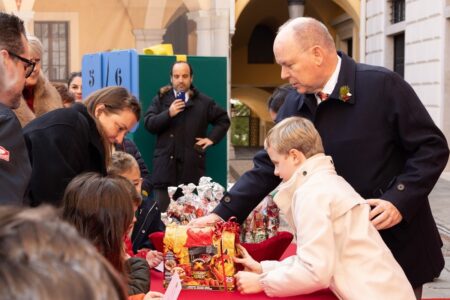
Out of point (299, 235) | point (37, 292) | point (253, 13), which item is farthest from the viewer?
point (253, 13)

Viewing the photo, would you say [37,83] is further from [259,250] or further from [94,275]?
[94,275]

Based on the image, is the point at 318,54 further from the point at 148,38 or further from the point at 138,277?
the point at 148,38

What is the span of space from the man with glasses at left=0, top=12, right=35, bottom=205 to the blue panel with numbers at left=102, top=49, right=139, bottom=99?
4.97m

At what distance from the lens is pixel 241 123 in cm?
3259

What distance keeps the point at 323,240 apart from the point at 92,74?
611 cm

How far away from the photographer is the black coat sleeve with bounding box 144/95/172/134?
23.7 ft

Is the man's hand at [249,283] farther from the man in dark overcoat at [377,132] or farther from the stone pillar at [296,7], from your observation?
the stone pillar at [296,7]

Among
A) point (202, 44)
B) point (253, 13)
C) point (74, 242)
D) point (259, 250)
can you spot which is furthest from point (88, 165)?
point (253, 13)

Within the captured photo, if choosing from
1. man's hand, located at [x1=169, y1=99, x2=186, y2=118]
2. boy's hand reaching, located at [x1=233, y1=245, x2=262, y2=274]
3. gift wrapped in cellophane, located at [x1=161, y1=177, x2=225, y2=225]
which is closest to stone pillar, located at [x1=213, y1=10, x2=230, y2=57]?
man's hand, located at [x1=169, y1=99, x2=186, y2=118]

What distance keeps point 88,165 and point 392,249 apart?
1281 mm

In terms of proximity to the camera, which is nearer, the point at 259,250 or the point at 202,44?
the point at 259,250

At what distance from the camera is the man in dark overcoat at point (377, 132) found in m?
3.14

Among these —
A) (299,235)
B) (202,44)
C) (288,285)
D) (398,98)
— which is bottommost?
(288,285)

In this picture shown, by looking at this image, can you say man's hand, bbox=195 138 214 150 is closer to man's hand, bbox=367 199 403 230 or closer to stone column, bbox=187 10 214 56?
man's hand, bbox=367 199 403 230
